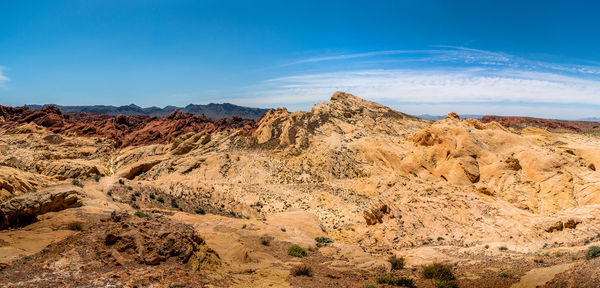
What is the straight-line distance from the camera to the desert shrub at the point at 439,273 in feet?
36.1

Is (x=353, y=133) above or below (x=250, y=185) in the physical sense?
above

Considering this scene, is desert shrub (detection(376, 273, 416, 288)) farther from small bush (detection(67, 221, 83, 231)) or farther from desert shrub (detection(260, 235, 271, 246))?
small bush (detection(67, 221, 83, 231))

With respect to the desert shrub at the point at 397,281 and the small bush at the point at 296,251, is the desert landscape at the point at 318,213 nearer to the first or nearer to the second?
the desert shrub at the point at 397,281

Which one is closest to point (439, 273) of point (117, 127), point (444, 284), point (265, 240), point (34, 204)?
point (444, 284)

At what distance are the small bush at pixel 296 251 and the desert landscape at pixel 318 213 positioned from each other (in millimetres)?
173

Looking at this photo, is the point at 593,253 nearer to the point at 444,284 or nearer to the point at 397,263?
the point at 444,284

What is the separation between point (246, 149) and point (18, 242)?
105 feet

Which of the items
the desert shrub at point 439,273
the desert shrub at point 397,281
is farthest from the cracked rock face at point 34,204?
the desert shrub at point 439,273

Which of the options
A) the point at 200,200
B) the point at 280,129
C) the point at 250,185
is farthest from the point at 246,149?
the point at 200,200

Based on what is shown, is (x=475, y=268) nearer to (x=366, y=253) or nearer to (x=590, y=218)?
(x=366, y=253)

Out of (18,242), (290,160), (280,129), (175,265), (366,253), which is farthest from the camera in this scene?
(280,129)

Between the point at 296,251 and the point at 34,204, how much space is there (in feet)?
37.4

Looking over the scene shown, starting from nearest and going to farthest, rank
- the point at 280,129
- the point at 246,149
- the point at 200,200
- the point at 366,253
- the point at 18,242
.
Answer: the point at 18,242 < the point at 366,253 < the point at 200,200 < the point at 246,149 < the point at 280,129

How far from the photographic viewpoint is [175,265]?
9992 millimetres
